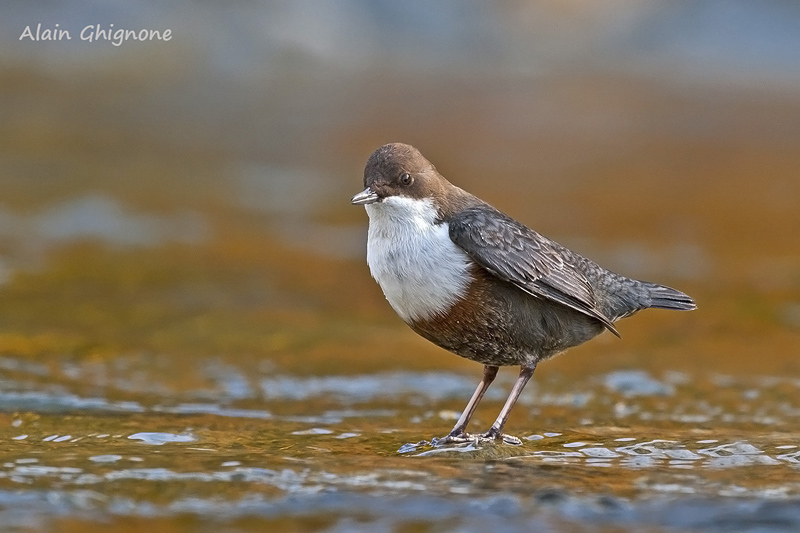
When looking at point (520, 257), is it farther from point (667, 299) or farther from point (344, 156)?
point (344, 156)

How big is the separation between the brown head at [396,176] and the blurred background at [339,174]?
139 cm

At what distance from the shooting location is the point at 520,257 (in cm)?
468

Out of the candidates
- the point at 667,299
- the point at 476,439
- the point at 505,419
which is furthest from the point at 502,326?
the point at 667,299

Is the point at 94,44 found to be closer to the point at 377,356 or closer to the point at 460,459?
the point at 377,356

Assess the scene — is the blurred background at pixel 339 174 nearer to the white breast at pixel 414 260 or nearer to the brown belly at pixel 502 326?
the brown belly at pixel 502 326

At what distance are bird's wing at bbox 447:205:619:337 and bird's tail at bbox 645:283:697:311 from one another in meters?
0.46

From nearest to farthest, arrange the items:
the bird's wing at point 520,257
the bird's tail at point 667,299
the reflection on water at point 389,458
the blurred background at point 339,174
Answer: the reflection on water at point 389,458, the bird's wing at point 520,257, the bird's tail at point 667,299, the blurred background at point 339,174

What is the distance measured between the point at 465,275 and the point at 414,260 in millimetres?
228

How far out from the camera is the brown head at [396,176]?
4641 mm

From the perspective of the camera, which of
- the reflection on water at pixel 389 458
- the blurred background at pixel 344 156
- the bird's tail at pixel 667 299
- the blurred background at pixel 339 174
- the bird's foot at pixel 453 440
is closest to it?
the reflection on water at pixel 389 458

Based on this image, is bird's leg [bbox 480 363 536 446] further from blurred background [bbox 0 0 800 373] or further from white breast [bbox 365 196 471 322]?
blurred background [bbox 0 0 800 373]

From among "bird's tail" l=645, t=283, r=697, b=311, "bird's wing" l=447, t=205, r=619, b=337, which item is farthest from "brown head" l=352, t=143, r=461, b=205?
"bird's tail" l=645, t=283, r=697, b=311

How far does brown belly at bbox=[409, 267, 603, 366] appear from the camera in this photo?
4527mm

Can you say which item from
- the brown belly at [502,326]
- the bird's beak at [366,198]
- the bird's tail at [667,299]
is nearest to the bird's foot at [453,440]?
the brown belly at [502,326]
